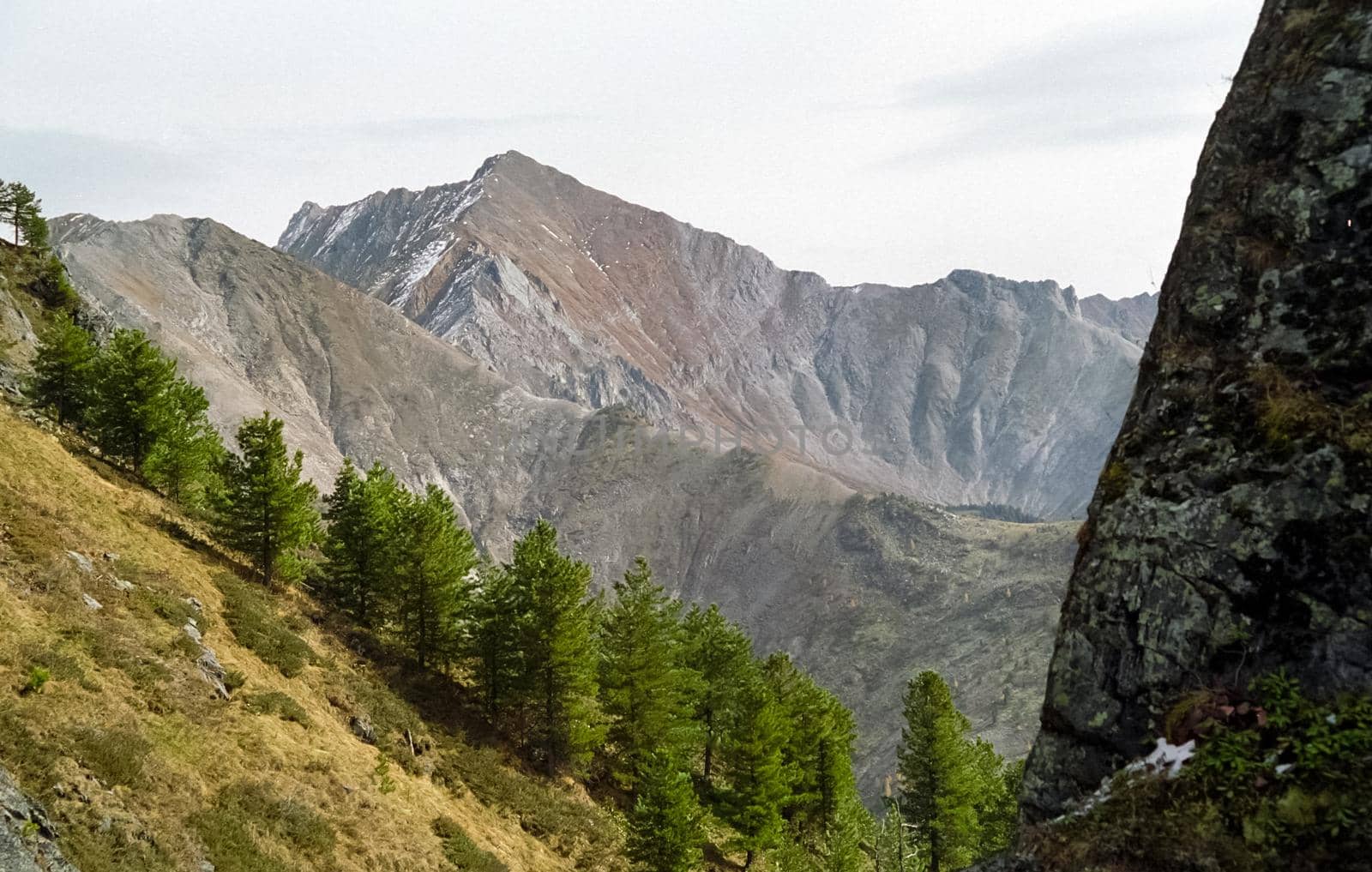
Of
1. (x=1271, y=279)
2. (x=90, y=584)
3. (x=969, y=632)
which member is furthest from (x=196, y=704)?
(x=969, y=632)

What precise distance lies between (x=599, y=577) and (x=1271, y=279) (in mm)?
161016

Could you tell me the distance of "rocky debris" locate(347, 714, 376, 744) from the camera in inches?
1066

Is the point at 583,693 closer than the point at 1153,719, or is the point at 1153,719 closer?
the point at 1153,719

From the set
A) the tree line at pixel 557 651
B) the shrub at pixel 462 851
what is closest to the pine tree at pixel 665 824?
the tree line at pixel 557 651

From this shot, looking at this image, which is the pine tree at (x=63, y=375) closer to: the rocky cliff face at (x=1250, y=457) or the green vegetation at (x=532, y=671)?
the green vegetation at (x=532, y=671)

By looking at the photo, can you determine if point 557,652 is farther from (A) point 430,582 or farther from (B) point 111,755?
(B) point 111,755

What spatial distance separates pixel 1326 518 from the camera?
11.2m

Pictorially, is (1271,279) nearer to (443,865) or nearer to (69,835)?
(69,835)

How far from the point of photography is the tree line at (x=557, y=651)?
33.3 m

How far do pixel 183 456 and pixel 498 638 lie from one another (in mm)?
20518

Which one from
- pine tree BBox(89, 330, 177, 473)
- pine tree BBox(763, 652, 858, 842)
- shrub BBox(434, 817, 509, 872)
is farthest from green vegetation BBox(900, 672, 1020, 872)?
pine tree BBox(89, 330, 177, 473)

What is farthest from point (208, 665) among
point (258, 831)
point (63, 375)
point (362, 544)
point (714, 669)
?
point (63, 375)

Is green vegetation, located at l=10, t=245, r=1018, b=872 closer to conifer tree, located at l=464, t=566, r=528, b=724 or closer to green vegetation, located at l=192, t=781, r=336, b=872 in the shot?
conifer tree, located at l=464, t=566, r=528, b=724

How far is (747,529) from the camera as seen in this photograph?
17825 cm
